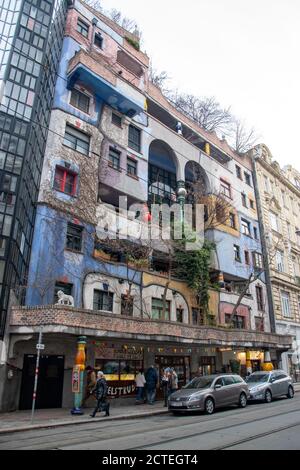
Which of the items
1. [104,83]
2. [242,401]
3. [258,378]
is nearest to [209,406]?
[242,401]

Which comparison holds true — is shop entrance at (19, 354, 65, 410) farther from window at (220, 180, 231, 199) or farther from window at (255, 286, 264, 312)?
window at (220, 180, 231, 199)

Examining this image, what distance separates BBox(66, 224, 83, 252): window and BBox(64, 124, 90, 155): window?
16.3 ft

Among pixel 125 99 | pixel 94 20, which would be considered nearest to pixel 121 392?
pixel 125 99

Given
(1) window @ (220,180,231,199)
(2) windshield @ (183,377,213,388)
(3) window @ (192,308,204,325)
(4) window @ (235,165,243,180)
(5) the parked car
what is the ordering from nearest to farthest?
(5) the parked car, (2) windshield @ (183,377,213,388), (3) window @ (192,308,204,325), (1) window @ (220,180,231,199), (4) window @ (235,165,243,180)

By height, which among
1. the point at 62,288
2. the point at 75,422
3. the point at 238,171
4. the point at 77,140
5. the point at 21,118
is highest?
the point at 238,171

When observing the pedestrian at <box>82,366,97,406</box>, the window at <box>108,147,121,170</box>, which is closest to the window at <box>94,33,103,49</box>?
the window at <box>108,147,121,170</box>

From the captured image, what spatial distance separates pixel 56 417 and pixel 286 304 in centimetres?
2902

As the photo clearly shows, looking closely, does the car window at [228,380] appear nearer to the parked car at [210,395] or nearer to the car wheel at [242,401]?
the parked car at [210,395]

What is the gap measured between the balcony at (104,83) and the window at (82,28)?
2418 millimetres

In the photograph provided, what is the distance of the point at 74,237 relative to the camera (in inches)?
826

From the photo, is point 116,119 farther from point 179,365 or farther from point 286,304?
point 286,304

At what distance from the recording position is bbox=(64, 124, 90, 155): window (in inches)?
891

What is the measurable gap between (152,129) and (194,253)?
9.89 meters

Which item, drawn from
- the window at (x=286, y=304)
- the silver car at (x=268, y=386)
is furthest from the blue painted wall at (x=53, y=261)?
the window at (x=286, y=304)
